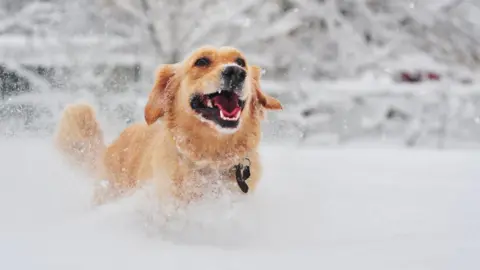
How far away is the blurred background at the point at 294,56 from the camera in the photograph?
974cm

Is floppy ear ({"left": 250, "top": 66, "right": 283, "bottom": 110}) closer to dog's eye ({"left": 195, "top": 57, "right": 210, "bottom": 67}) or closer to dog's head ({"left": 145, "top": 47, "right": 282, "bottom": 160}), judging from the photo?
dog's head ({"left": 145, "top": 47, "right": 282, "bottom": 160})

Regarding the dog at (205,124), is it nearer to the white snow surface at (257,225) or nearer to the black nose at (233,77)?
the black nose at (233,77)

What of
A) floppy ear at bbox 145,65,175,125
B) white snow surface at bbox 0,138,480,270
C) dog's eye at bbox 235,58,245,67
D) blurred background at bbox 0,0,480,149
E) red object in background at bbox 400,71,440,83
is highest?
red object in background at bbox 400,71,440,83

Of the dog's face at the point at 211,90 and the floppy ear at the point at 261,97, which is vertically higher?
the floppy ear at the point at 261,97

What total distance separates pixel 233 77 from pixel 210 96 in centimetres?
21

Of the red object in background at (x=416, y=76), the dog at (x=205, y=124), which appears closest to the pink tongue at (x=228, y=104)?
the dog at (x=205, y=124)

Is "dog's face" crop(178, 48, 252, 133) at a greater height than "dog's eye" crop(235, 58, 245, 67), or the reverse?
"dog's eye" crop(235, 58, 245, 67)

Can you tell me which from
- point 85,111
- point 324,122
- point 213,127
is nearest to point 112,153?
point 85,111

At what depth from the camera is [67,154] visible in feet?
13.6

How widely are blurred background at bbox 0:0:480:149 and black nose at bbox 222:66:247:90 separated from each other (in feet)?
19.7

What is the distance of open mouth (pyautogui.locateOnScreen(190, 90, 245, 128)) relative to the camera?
122 inches

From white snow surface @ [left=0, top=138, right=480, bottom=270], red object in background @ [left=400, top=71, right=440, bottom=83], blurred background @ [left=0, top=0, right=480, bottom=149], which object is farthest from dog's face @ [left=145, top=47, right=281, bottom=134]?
red object in background @ [left=400, top=71, right=440, bottom=83]

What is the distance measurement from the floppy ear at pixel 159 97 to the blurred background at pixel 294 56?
551 centimetres

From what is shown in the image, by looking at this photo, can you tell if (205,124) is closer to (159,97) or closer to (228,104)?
(228,104)
